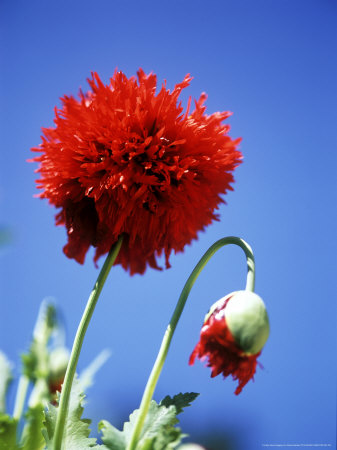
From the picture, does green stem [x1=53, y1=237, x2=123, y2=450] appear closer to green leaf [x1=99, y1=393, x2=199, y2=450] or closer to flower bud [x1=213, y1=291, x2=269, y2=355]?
green leaf [x1=99, y1=393, x2=199, y2=450]

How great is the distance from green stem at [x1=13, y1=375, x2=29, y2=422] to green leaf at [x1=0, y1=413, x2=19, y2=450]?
10cm

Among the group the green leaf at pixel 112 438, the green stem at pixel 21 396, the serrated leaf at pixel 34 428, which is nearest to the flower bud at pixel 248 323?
the green leaf at pixel 112 438

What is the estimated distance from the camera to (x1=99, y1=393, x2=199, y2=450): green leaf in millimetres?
446

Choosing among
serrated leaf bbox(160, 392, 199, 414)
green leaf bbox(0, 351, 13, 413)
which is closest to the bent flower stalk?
serrated leaf bbox(160, 392, 199, 414)

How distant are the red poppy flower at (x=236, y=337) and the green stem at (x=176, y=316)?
0.04 m

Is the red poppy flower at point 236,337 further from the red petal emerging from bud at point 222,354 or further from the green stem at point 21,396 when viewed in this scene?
the green stem at point 21,396

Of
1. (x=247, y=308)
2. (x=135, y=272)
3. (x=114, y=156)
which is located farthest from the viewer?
(x=135, y=272)

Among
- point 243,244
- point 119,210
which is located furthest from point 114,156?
Answer: point 243,244

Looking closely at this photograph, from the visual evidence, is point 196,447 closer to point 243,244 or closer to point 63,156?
point 243,244

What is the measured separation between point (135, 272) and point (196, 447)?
23 cm

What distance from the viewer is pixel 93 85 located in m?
0.59

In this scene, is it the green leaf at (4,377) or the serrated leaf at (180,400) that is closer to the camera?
the serrated leaf at (180,400)

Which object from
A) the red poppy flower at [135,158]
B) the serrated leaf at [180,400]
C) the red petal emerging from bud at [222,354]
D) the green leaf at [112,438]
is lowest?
the green leaf at [112,438]

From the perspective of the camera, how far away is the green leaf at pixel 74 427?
Answer: 1.67 ft
